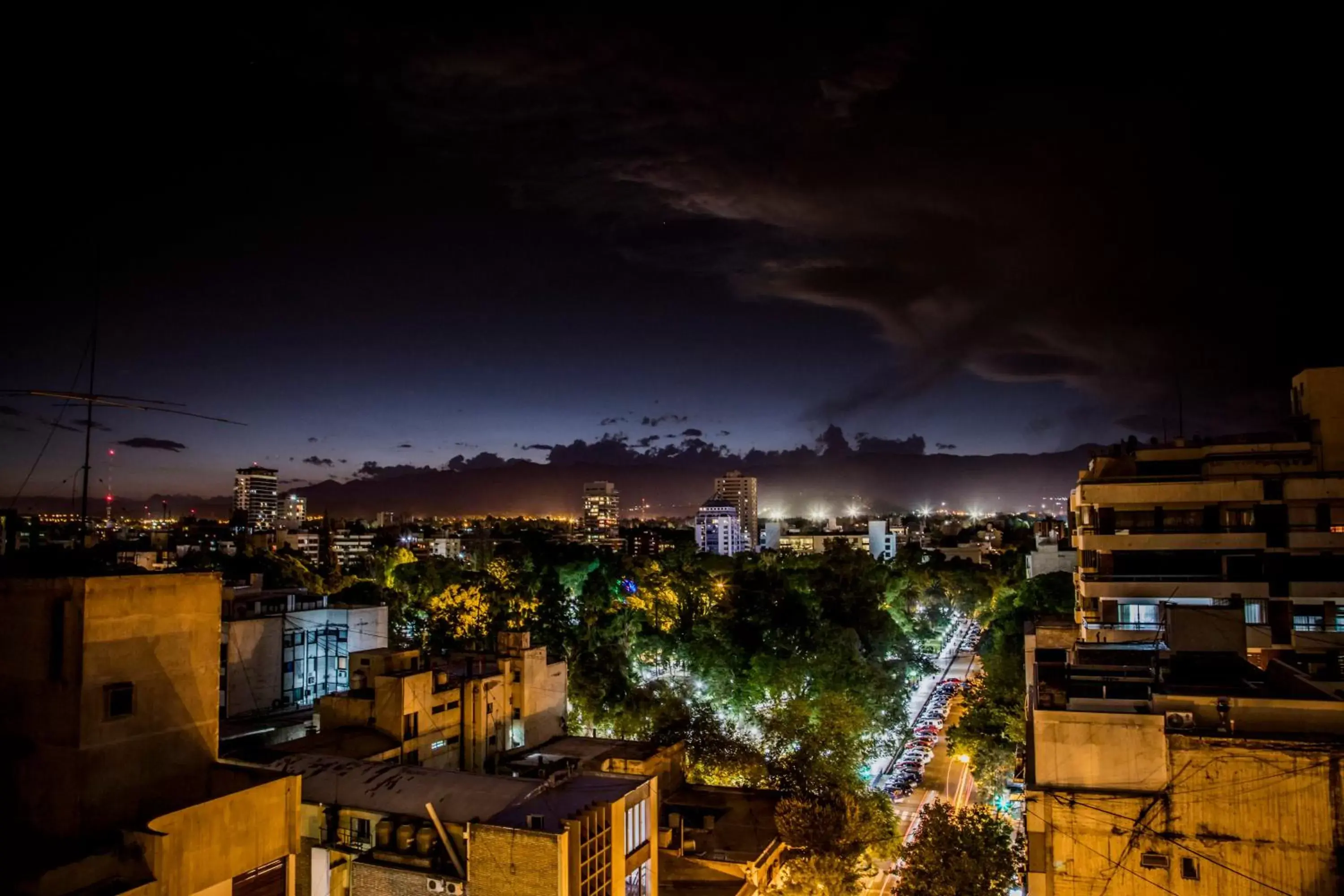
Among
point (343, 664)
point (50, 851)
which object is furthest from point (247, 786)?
point (343, 664)

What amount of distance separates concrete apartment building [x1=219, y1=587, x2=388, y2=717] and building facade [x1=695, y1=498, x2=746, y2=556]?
14085cm

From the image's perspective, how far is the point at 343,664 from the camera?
152 feet

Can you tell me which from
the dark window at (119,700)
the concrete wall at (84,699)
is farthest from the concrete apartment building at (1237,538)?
the dark window at (119,700)

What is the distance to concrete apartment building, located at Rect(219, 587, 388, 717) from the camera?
40.2 m

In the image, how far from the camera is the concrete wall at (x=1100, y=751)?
44.1ft

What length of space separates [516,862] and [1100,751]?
11.7 metres

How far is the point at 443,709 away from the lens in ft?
99.8

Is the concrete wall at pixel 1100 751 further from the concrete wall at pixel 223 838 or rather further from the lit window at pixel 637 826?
the concrete wall at pixel 223 838

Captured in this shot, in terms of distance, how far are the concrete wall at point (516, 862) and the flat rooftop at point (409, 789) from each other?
742 millimetres

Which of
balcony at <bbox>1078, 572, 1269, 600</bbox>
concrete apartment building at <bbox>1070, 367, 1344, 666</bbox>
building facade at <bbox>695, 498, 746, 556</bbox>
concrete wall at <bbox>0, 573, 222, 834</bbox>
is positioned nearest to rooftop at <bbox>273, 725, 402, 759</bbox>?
concrete wall at <bbox>0, 573, 222, 834</bbox>

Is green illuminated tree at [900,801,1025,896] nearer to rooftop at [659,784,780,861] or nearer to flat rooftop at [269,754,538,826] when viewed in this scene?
rooftop at [659,784,780,861]

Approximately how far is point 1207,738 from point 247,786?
15.2m

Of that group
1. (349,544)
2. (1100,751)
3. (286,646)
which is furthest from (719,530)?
(1100,751)

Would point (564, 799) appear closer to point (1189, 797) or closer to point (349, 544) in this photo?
point (1189, 797)
